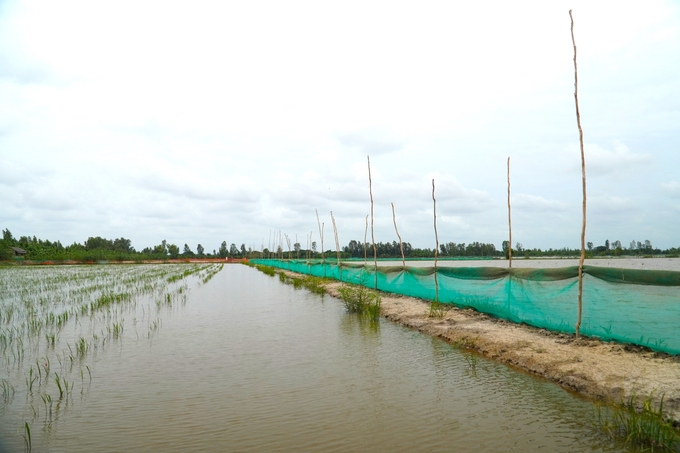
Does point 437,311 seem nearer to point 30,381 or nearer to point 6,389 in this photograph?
point 30,381

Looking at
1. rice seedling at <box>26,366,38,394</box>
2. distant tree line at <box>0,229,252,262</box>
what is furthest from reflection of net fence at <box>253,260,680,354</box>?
distant tree line at <box>0,229,252,262</box>

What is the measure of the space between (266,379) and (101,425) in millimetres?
2359

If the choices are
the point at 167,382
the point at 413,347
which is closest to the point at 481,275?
the point at 413,347

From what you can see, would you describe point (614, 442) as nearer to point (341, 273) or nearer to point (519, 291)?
point (519, 291)

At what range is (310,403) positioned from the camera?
19.0 feet

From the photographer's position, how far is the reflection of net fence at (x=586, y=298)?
6754mm

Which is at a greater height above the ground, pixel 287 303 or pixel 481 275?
pixel 481 275

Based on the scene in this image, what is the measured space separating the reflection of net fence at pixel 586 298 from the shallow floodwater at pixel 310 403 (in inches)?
72.2

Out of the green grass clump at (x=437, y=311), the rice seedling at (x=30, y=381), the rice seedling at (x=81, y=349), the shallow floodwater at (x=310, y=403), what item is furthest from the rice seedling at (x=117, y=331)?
the green grass clump at (x=437, y=311)

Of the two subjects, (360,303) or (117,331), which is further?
(360,303)

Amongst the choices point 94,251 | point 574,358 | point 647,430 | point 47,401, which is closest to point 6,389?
point 47,401

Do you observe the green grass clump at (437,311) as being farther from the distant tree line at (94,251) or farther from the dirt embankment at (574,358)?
the distant tree line at (94,251)

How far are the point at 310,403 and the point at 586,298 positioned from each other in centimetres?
530

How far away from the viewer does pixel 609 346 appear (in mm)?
7305
